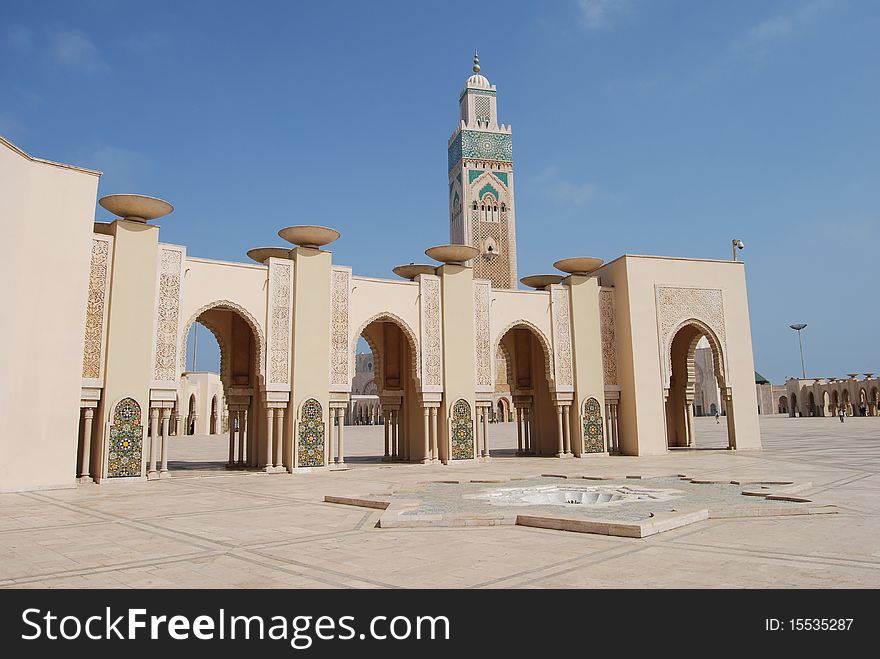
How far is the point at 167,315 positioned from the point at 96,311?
3.61 feet

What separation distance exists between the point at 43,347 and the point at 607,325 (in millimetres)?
11295

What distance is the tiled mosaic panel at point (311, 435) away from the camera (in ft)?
40.9

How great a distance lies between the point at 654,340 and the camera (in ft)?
50.5

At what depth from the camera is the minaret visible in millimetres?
43000

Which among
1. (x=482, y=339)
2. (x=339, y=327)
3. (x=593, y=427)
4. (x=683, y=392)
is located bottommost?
(x=593, y=427)

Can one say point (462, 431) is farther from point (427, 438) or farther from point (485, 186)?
point (485, 186)

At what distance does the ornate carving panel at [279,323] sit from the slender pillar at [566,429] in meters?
6.38

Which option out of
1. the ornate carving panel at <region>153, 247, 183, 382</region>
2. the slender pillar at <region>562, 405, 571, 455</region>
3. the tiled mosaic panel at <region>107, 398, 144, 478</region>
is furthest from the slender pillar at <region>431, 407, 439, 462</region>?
the tiled mosaic panel at <region>107, 398, 144, 478</region>

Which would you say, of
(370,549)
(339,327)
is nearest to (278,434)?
(339,327)

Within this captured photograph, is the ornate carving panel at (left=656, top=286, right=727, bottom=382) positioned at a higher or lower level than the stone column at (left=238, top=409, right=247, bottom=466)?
higher

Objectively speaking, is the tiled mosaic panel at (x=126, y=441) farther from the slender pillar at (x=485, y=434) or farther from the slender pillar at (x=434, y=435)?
the slender pillar at (x=485, y=434)

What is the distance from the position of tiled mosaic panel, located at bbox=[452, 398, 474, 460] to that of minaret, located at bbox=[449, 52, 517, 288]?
28483 millimetres

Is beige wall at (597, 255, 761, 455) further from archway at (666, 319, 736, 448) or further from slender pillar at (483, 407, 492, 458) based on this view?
slender pillar at (483, 407, 492, 458)
